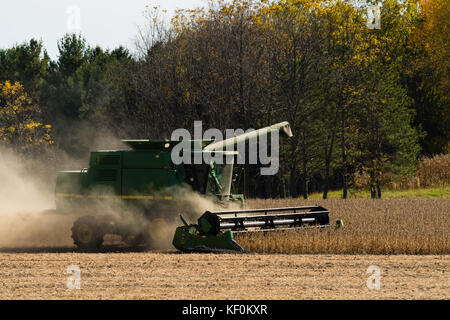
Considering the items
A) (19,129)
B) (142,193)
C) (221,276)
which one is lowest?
(221,276)

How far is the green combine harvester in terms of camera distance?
14.2 meters

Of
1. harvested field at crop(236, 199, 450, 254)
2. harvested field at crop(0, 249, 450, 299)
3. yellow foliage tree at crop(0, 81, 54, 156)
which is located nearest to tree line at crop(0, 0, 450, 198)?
yellow foliage tree at crop(0, 81, 54, 156)

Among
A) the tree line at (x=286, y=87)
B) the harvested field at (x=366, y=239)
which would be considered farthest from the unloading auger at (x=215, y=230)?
the tree line at (x=286, y=87)

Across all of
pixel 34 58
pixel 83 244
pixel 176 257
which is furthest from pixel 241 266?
pixel 34 58

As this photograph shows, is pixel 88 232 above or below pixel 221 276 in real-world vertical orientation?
above

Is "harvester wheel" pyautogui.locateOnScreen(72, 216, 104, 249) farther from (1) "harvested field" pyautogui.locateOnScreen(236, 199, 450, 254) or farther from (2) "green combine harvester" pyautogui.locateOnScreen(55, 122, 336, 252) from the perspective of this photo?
(1) "harvested field" pyautogui.locateOnScreen(236, 199, 450, 254)

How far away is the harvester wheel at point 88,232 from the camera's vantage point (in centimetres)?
1475

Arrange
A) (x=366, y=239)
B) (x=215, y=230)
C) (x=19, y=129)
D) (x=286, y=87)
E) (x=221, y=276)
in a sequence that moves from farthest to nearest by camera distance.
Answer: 1. (x=19, y=129)
2. (x=286, y=87)
3. (x=366, y=239)
4. (x=215, y=230)
5. (x=221, y=276)

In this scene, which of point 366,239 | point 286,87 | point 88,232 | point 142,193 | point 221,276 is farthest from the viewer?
point 286,87

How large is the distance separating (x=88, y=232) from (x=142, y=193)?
1.56 metres

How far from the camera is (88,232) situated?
1482 cm

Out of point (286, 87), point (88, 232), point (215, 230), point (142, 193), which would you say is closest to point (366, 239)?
point (215, 230)

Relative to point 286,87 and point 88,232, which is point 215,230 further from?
point 286,87
